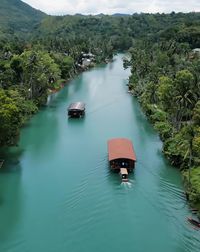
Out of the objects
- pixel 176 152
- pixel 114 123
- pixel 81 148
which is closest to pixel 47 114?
pixel 114 123

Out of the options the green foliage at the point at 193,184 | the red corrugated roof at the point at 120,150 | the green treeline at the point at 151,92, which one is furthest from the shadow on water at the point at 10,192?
the green foliage at the point at 193,184

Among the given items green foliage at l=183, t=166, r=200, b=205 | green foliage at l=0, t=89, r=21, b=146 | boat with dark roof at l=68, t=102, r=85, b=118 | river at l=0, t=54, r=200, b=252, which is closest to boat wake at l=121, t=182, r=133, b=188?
river at l=0, t=54, r=200, b=252

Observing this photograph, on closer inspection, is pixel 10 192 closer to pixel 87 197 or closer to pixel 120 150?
pixel 87 197

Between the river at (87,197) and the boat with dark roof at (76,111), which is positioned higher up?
the boat with dark roof at (76,111)

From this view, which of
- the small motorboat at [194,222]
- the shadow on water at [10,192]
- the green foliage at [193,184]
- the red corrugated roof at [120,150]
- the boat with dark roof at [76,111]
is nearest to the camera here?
the small motorboat at [194,222]

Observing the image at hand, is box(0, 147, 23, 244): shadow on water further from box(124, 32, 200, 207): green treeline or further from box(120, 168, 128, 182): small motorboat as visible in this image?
box(124, 32, 200, 207): green treeline

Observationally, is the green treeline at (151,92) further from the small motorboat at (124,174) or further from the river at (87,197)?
the small motorboat at (124,174)

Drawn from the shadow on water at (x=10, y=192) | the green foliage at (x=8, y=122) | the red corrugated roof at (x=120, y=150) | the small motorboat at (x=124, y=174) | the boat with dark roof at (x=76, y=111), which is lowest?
the shadow on water at (x=10, y=192)

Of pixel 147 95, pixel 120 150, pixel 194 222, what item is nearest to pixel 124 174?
pixel 120 150
